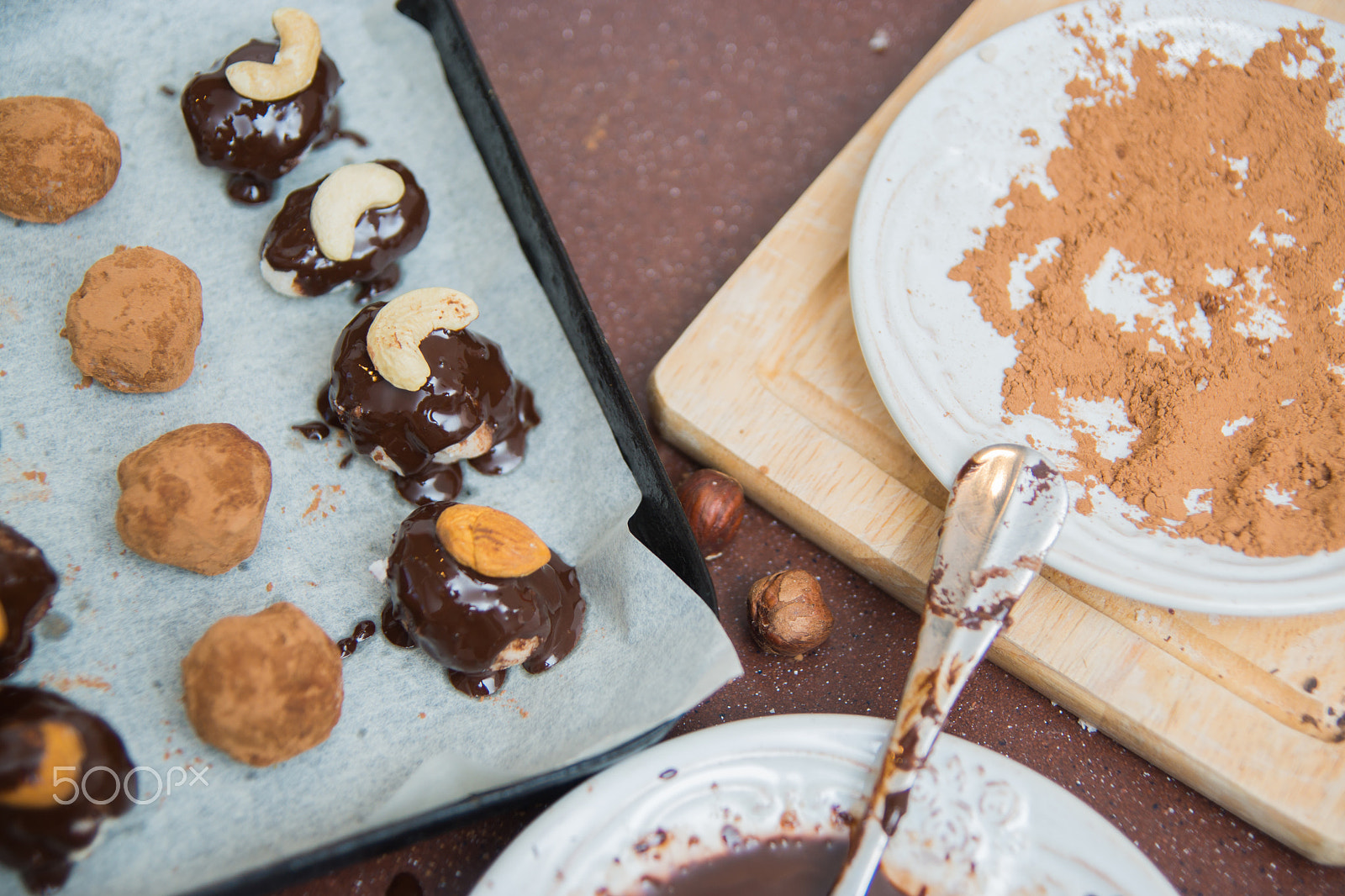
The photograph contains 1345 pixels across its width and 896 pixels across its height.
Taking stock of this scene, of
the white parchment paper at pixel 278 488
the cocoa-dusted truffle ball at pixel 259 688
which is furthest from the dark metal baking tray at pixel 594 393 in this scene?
the cocoa-dusted truffle ball at pixel 259 688

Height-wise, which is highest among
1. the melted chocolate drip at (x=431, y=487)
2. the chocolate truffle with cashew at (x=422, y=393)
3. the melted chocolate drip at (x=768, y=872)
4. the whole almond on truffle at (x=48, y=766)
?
the chocolate truffle with cashew at (x=422, y=393)

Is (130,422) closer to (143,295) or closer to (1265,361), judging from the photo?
(143,295)

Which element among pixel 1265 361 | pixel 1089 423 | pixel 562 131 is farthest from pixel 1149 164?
pixel 562 131

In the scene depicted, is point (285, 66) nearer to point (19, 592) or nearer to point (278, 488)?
point (278, 488)

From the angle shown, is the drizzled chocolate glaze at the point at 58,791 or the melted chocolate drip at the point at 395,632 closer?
the drizzled chocolate glaze at the point at 58,791

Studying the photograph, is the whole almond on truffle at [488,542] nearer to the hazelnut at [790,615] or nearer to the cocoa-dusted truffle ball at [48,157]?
the hazelnut at [790,615]

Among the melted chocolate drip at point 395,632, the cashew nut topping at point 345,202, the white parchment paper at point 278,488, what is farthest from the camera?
the cashew nut topping at point 345,202

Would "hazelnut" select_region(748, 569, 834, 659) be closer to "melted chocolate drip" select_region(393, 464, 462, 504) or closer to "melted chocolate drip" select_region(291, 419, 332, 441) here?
"melted chocolate drip" select_region(393, 464, 462, 504)
